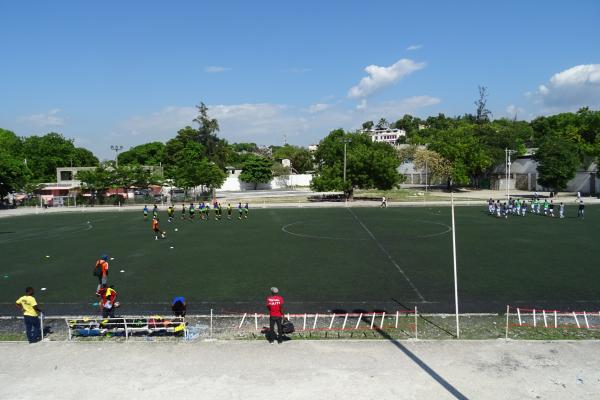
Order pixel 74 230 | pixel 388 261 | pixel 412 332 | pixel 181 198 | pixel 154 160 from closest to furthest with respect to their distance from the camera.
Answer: pixel 412 332
pixel 388 261
pixel 74 230
pixel 181 198
pixel 154 160

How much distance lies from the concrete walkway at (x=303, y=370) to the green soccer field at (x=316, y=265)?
331 cm

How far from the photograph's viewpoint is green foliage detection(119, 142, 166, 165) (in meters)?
122

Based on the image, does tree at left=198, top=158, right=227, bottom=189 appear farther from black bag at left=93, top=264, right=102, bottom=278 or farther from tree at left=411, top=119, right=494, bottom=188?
black bag at left=93, top=264, right=102, bottom=278

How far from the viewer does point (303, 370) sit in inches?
394

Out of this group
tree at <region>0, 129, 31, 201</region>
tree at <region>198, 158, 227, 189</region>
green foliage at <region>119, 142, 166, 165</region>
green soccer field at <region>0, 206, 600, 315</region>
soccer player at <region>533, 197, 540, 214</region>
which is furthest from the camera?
green foliage at <region>119, 142, 166, 165</region>

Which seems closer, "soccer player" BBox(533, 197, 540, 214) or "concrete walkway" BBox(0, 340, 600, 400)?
A: "concrete walkway" BBox(0, 340, 600, 400)

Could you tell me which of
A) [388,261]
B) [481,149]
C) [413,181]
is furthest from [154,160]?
[388,261]

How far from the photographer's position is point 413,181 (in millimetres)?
99562

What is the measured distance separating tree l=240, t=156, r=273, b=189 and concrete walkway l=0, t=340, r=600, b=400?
3272 inches

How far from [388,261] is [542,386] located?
40.6ft

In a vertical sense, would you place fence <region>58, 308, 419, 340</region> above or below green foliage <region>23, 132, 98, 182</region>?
below

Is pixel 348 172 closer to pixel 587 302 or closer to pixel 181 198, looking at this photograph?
pixel 181 198

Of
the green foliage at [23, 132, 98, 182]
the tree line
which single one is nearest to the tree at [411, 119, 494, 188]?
the tree line

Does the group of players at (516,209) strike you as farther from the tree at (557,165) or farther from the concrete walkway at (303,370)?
the concrete walkway at (303,370)
